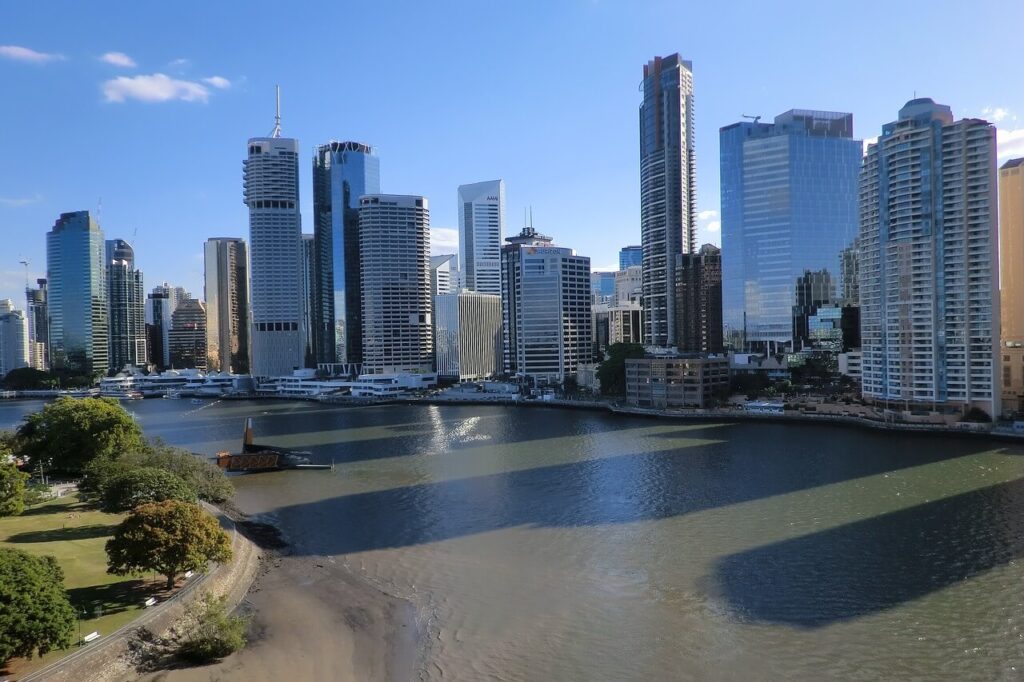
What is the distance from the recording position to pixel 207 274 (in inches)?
6880

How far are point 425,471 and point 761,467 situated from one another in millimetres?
19250

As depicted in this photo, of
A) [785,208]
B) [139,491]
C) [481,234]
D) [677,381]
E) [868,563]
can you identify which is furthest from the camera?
[481,234]

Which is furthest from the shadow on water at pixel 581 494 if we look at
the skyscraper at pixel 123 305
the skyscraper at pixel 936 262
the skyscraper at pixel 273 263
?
the skyscraper at pixel 123 305

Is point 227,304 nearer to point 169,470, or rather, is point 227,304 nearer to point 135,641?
point 169,470

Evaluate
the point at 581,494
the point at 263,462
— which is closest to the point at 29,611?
the point at 581,494

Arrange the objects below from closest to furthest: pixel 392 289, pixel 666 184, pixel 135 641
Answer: pixel 135 641 → pixel 666 184 → pixel 392 289

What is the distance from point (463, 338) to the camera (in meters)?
117

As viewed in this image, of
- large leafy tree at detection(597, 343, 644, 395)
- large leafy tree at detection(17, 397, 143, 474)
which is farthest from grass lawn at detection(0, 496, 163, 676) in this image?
large leafy tree at detection(597, 343, 644, 395)

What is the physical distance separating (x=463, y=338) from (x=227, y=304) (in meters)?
84.0

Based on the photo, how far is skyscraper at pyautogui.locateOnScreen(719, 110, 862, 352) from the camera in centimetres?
9506

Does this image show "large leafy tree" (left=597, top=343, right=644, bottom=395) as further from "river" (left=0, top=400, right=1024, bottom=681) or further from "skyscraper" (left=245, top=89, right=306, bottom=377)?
"skyscraper" (left=245, top=89, right=306, bottom=377)

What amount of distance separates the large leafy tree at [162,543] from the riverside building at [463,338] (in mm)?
94690

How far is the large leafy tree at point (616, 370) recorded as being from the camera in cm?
8119

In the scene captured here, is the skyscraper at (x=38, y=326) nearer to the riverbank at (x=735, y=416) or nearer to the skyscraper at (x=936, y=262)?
the riverbank at (x=735, y=416)
